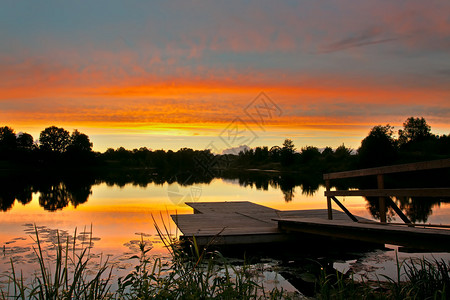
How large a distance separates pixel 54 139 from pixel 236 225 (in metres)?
70.5

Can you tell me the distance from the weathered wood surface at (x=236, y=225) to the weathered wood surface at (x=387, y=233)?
84 cm

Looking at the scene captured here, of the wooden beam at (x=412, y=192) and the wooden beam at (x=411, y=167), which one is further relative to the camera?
the wooden beam at (x=412, y=192)

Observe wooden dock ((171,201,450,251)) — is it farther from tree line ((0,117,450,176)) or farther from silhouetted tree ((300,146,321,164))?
silhouetted tree ((300,146,321,164))

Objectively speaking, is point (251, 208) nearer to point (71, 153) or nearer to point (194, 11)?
point (194, 11)

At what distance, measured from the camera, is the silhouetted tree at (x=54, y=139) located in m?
70.1

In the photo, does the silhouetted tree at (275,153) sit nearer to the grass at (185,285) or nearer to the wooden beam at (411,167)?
the wooden beam at (411,167)

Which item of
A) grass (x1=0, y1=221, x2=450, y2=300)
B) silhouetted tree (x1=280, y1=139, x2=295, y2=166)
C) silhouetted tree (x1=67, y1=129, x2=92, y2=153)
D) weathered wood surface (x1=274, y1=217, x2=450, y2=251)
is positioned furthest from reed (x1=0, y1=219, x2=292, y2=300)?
silhouetted tree (x1=67, y1=129, x2=92, y2=153)

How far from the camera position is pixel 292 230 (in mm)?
6922

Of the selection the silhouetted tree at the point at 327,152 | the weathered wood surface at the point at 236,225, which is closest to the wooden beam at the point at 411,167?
the weathered wood surface at the point at 236,225

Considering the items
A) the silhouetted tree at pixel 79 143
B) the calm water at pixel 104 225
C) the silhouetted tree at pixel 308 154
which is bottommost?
the calm water at pixel 104 225

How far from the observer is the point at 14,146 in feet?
221

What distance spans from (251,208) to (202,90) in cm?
628

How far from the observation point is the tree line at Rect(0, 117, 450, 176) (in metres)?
39.3

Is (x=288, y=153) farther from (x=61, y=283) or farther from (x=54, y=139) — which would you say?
(x=61, y=283)
